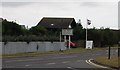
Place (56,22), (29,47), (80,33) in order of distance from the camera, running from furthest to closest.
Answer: (56,22) → (80,33) → (29,47)

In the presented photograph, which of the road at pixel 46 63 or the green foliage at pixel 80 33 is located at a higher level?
the green foliage at pixel 80 33

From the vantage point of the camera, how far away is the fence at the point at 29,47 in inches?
1711

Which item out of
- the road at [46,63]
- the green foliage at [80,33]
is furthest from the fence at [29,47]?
the green foliage at [80,33]

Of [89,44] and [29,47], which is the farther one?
[89,44]

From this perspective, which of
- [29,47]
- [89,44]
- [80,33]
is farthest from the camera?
[80,33]

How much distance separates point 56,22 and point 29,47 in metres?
48.1

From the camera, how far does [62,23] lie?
314ft

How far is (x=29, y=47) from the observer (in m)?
49.4

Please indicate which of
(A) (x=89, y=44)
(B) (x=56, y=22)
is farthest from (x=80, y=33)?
(B) (x=56, y=22)

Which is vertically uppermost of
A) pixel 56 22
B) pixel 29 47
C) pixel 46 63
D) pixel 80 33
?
pixel 56 22

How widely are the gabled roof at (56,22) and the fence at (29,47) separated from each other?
3327cm

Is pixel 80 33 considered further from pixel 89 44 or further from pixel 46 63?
pixel 46 63

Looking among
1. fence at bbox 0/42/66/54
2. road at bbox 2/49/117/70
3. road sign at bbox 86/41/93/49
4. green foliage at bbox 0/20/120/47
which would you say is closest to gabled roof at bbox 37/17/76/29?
green foliage at bbox 0/20/120/47

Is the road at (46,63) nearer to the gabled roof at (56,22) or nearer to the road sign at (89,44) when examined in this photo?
the road sign at (89,44)
